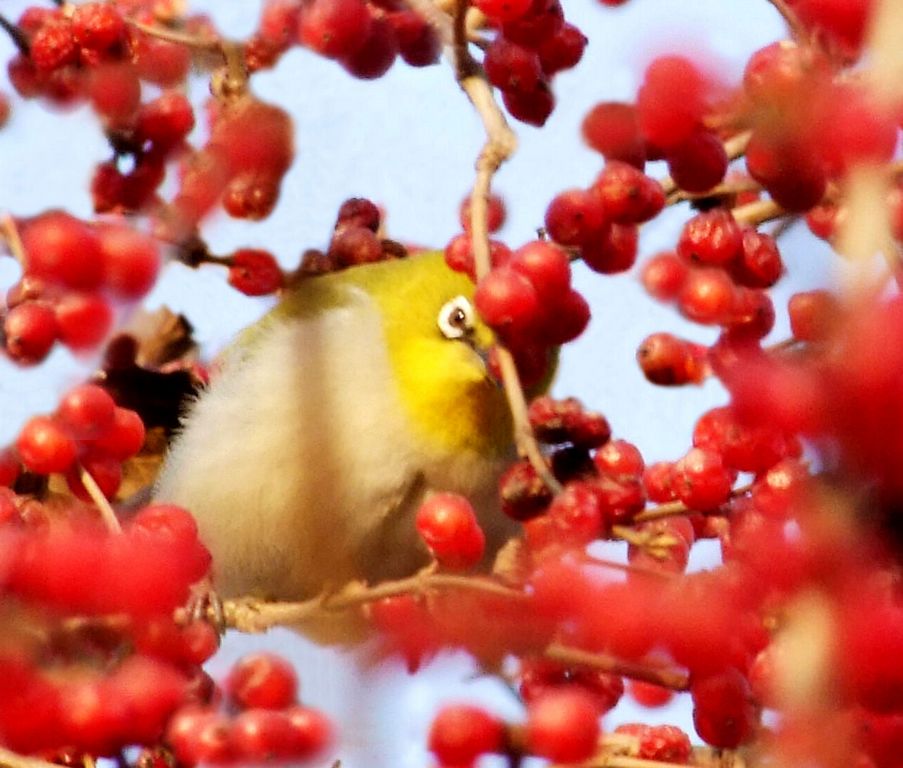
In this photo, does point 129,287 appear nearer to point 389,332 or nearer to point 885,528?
point 885,528

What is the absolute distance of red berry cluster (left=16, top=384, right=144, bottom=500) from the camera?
4.60ft

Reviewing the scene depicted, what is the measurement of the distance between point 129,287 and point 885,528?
2.99 ft

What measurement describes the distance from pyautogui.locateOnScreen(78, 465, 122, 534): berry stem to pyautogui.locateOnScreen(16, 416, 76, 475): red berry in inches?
0.8

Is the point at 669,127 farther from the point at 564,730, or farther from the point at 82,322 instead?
the point at 82,322

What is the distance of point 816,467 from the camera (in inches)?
31.8

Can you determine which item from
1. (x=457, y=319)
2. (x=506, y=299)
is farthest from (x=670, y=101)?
(x=457, y=319)

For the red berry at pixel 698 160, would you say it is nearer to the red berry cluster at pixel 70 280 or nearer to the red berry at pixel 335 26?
the red berry at pixel 335 26

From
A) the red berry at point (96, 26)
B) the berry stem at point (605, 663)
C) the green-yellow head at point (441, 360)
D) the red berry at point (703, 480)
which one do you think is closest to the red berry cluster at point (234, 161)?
the red berry at point (96, 26)

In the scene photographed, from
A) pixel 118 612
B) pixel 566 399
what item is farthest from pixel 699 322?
pixel 118 612

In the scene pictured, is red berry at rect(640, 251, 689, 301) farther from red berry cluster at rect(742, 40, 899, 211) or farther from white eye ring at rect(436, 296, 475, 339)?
white eye ring at rect(436, 296, 475, 339)

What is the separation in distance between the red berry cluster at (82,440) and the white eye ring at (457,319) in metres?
1.06

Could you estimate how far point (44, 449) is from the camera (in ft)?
4.59

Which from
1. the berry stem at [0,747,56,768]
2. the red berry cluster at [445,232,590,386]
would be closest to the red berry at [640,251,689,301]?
the red berry cluster at [445,232,590,386]

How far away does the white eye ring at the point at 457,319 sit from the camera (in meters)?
2.50
